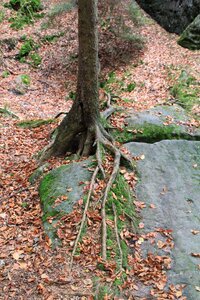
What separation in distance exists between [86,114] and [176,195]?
2.31 meters

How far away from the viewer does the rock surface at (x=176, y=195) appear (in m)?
5.04

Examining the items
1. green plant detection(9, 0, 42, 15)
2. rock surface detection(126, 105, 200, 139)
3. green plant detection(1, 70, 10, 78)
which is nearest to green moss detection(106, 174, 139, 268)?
rock surface detection(126, 105, 200, 139)

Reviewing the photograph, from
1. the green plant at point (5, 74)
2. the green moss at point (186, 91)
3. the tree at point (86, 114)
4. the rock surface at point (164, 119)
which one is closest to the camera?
the tree at point (86, 114)

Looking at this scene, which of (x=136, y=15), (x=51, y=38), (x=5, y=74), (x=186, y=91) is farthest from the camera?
(x=136, y=15)

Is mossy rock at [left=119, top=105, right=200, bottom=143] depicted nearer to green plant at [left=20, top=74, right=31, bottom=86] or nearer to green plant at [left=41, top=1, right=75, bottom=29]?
green plant at [left=20, top=74, right=31, bottom=86]

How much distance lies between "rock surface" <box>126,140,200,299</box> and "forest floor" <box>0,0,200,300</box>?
44.4 inches

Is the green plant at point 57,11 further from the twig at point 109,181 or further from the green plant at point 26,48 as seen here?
the twig at point 109,181

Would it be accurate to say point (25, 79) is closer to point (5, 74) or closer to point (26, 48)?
point (5, 74)

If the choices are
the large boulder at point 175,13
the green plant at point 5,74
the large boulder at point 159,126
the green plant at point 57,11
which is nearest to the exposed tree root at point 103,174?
the large boulder at point 159,126

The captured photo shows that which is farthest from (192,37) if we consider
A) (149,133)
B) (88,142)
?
(88,142)

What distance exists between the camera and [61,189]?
5.99 meters

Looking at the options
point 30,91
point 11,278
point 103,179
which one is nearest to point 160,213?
point 103,179

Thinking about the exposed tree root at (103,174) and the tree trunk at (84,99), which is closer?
the exposed tree root at (103,174)

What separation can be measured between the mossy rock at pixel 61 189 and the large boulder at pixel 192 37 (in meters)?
10.7
